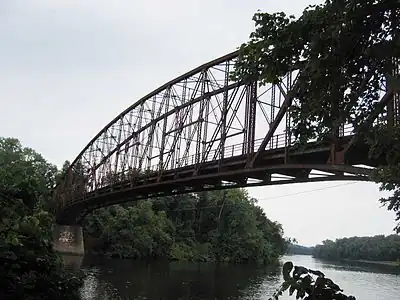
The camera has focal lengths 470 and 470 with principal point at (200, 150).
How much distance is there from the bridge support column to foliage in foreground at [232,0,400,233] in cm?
6840

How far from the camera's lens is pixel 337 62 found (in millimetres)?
7656

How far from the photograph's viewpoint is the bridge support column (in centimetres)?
7256

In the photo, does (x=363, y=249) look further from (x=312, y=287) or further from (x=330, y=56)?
(x=330, y=56)

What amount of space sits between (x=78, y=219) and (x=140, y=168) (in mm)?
32924

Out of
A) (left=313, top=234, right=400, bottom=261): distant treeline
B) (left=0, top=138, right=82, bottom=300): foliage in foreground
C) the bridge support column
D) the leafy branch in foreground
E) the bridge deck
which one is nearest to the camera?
the leafy branch in foreground

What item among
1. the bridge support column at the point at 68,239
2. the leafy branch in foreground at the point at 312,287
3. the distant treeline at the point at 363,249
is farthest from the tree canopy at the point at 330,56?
the distant treeline at the point at 363,249

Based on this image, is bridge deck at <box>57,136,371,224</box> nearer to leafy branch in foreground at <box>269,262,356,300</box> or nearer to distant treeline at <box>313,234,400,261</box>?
leafy branch in foreground at <box>269,262,356,300</box>

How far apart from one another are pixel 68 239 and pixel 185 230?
101 ft

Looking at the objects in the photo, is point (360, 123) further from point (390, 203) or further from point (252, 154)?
point (252, 154)

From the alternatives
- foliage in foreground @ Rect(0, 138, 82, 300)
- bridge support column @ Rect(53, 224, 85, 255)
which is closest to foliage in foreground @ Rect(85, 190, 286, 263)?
bridge support column @ Rect(53, 224, 85, 255)

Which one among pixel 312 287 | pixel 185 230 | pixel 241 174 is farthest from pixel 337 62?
pixel 185 230

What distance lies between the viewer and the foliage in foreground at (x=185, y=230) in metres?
84.0

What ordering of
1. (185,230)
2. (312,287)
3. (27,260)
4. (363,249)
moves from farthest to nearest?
(363,249) → (185,230) → (27,260) → (312,287)

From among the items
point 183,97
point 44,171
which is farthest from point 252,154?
point 44,171
